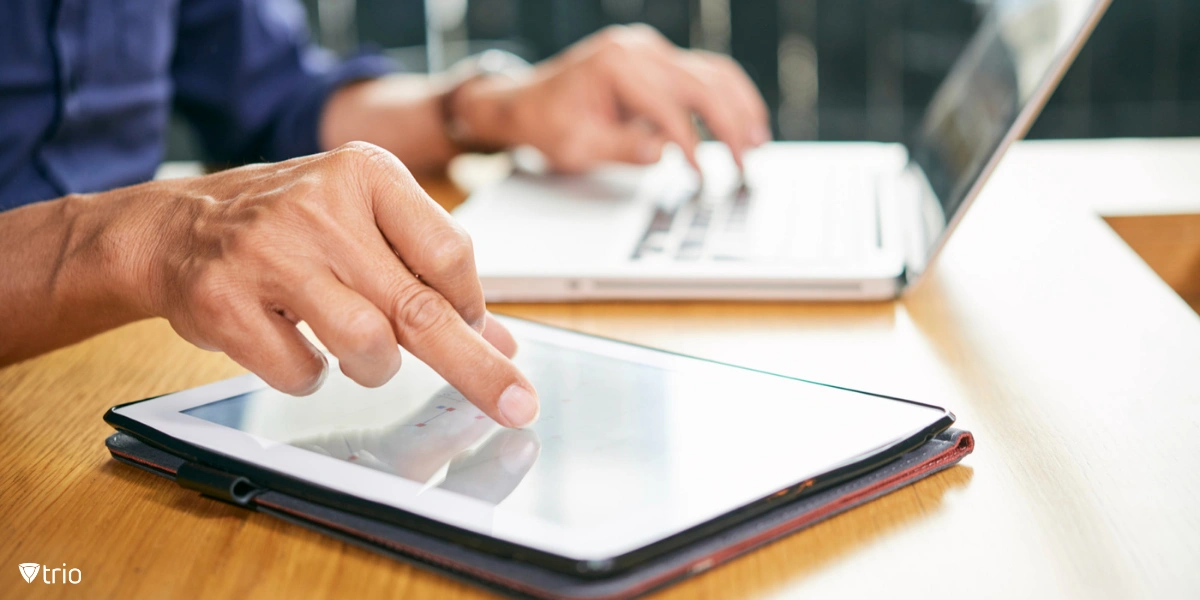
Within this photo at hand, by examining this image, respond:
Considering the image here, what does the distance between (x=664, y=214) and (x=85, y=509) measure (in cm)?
50

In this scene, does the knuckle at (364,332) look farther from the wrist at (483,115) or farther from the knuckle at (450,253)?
the wrist at (483,115)

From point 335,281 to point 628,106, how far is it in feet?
1.90

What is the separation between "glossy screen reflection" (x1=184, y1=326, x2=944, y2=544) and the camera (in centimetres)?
33

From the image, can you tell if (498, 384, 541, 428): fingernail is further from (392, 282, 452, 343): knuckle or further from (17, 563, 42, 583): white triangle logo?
(17, 563, 42, 583): white triangle logo

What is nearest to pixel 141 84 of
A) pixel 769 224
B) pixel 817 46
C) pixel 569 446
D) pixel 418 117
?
pixel 418 117

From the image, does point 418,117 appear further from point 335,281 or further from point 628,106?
point 335,281

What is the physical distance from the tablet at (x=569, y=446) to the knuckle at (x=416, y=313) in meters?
0.04

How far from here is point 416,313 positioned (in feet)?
1.31

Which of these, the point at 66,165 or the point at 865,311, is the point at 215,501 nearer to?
the point at 865,311

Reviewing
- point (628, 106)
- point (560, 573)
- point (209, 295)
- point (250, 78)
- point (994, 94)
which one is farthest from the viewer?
point (250, 78)

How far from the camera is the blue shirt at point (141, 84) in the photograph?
0.80 meters

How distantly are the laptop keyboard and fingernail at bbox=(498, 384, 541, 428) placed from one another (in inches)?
10.9

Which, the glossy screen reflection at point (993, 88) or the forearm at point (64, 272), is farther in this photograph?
the glossy screen reflection at point (993, 88)

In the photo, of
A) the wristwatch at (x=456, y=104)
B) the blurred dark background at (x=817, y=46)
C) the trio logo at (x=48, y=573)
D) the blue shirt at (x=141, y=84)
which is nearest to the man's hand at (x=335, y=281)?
the trio logo at (x=48, y=573)
